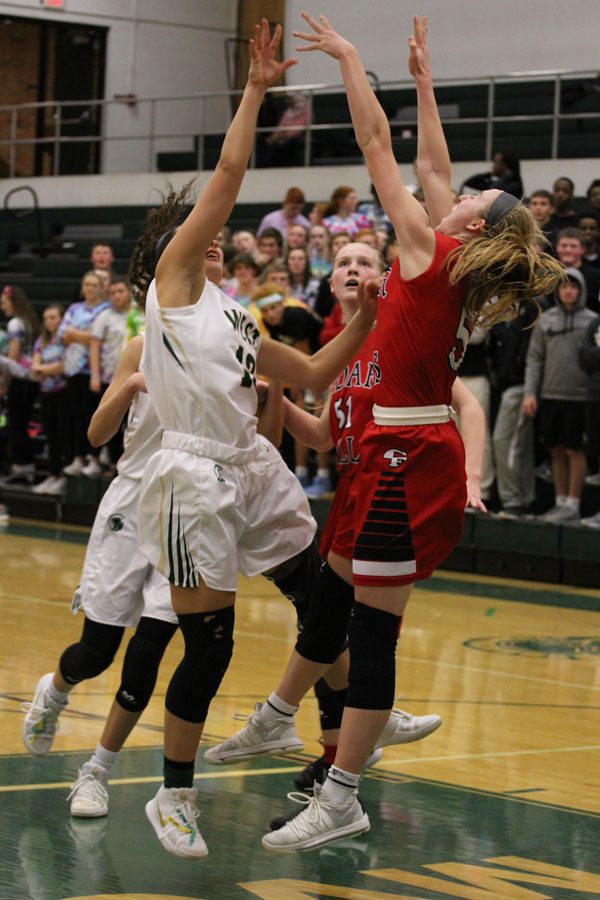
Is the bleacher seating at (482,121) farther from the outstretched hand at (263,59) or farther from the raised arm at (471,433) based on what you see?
the outstretched hand at (263,59)

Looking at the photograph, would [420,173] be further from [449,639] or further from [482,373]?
[482,373]

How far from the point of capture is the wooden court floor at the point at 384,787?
4.03 meters

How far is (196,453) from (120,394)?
2.12 ft

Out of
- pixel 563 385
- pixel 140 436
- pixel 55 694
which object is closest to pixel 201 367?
pixel 140 436

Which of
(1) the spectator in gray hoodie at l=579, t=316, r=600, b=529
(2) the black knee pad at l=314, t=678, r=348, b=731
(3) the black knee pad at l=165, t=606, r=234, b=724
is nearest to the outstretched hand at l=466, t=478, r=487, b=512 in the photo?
(3) the black knee pad at l=165, t=606, r=234, b=724

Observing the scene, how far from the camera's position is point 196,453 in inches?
160

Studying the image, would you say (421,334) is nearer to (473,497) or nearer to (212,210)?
(473,497)

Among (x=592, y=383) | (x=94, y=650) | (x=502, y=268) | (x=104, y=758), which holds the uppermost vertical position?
(x=502, y=268)

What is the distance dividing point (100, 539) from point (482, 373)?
22.5 feet

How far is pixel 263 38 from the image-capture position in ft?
13.4

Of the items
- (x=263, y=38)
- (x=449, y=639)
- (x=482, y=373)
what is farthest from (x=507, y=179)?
(x=263, y=38)

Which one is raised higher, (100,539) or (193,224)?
(193,224)

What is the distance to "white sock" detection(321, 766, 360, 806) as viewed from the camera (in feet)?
13.5

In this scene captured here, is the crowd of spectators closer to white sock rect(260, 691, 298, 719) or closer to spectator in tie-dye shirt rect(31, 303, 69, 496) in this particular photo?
spectator in tie-dye shirt rect(31, 303, 69, 496)
